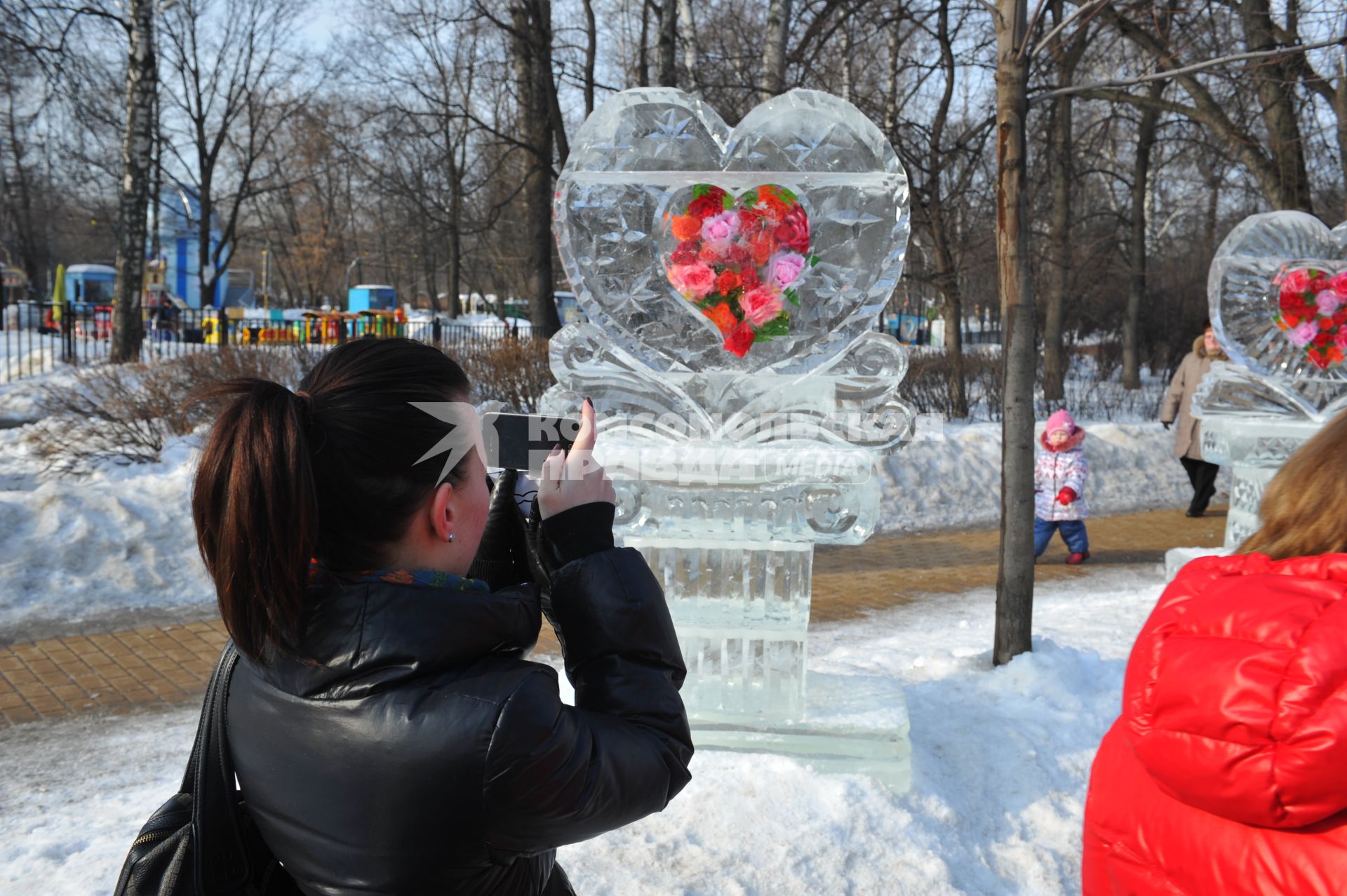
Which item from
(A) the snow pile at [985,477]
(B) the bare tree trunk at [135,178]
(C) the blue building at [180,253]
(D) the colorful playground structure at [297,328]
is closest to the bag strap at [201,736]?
(A) the snow pile at [985,477]

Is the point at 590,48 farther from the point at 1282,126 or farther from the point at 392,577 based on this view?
the point at 392,577

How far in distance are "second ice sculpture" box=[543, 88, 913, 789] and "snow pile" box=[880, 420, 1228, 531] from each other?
538cm

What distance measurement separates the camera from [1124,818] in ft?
6.03

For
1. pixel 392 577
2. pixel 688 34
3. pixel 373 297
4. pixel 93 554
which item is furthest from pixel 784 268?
pixel 373 297

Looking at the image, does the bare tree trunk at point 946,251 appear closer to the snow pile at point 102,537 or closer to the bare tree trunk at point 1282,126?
the bare tree trunk at point 1282,126

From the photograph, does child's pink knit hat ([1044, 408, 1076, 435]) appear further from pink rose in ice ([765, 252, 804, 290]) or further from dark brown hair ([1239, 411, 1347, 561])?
dark brown hair ([1239, 411, 1347, 561])

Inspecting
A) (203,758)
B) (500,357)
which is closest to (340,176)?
(500,357)

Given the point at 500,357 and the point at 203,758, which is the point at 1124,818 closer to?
the point at 203,758

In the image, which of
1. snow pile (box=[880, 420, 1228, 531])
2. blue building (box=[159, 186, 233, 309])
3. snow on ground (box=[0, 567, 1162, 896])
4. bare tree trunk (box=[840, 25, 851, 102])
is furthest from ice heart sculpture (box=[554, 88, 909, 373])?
blue building (box=[159, 186, 233, 309])

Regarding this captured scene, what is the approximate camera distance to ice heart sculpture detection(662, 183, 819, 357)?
3502 mm

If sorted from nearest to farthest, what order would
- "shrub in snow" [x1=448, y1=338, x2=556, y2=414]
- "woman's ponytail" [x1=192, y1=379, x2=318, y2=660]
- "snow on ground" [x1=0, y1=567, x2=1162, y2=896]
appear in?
1. "woman's ponytail" [x1=192, y1=379, x2=318, y2=660]
2. "snow on ground" [x1=0, y1=567, x2=1162, y2=896]
3. "shrub in snow" [x1=448, y1=338, x2=556, y2=414]

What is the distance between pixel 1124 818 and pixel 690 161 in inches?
97.3

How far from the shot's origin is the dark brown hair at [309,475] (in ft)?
4.08

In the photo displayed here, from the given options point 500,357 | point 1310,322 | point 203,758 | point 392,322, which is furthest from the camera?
point 392,322
